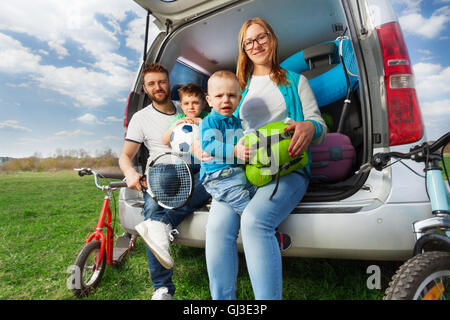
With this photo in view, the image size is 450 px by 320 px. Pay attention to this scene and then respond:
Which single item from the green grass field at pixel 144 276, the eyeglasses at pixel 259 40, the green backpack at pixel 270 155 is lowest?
the green grass field at pixel 144 276

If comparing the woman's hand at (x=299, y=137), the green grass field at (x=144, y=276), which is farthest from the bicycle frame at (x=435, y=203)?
the green grass field at (x=144, y=276)

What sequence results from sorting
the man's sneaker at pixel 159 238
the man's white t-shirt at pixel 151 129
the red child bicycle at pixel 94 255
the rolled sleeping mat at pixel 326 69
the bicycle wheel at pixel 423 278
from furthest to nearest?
the rolled sleeping mat at pixel 326 69 < the man's white t-shirt at pixel 151 129 < the red child bicycle at pixel 94 255 < the man's sneaker at pixel 159 238 < the bicycle wheel at pixel 423 278

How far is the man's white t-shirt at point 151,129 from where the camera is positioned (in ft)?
6.48

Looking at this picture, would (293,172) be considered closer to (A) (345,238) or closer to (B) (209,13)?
(A) (345,238)

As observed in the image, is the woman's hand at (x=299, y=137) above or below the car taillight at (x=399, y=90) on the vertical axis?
below

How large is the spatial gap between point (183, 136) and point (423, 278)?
136cm

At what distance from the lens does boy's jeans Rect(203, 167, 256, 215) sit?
1.40 metres

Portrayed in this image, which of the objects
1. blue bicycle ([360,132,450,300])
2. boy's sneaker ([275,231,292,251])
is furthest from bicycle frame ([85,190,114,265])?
blue bicycle ([360,132,450,300])

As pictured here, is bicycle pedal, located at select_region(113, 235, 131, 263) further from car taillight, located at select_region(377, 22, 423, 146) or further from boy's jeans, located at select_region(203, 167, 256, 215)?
car taillight, located at select_region(377, 22, 423, 146)

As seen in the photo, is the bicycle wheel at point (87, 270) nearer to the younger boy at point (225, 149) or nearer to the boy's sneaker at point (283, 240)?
the younger boy at point (225, 149)

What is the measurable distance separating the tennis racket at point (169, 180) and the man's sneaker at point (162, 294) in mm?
485

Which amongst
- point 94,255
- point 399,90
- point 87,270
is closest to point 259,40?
point 399,90
